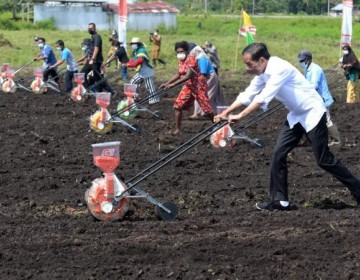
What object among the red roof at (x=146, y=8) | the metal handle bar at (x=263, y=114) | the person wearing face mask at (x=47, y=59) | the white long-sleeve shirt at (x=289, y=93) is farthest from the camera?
the red roof at (x=146, y=8)

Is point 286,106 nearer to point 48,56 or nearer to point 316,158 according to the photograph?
point 316,158

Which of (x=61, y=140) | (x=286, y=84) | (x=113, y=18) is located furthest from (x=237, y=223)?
(x=113, y=18)

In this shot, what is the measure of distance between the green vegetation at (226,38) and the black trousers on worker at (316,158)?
2323 centimetres

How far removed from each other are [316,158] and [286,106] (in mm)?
594

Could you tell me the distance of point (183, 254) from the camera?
6.99m

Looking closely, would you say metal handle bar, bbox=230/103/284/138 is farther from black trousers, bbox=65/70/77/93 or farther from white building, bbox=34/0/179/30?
white building, bbox=34/0/179/30

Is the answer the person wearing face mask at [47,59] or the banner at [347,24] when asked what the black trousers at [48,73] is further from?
the banner at [347,24]

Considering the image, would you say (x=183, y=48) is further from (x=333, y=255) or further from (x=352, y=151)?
(x=333, y=255)

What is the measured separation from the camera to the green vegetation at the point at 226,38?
3675 cm

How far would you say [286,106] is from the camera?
873 centimetres

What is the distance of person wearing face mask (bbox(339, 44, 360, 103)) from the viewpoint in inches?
750

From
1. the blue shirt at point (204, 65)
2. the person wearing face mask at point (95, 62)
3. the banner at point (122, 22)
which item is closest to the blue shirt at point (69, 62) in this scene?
the person wearing face mask at point (95, 62)

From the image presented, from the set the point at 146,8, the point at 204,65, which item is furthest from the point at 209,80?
the point at 146,8

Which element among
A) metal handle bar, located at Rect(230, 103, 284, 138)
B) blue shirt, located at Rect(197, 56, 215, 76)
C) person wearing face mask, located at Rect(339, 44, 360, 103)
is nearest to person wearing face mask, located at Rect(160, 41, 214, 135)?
blue shirt, located at Rect(197, 56, 215, 76)
